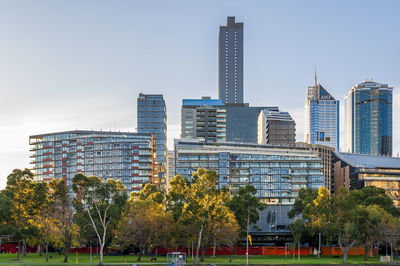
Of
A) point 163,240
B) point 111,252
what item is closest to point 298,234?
point 163,240

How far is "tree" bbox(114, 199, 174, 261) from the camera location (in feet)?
439

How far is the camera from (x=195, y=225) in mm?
123188

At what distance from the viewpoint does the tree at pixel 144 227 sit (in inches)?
5271

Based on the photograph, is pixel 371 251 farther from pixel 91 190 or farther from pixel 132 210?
pixel 91 190

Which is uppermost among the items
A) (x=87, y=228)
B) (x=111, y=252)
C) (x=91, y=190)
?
(x=91, y=190)

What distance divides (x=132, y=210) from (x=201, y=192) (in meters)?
22.0

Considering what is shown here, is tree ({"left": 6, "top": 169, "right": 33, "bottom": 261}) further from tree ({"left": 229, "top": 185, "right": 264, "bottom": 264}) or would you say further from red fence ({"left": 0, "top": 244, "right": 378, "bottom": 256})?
tree ({"left": 229, "top": 185, "right": 264, "bottom": 264})

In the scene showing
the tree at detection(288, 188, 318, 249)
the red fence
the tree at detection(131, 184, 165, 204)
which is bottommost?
the red fence

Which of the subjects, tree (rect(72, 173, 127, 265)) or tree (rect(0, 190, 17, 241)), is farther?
tree (rect(72, 173, 127, 265))

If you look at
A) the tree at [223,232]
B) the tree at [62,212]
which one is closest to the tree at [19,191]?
the tree at [62,212]

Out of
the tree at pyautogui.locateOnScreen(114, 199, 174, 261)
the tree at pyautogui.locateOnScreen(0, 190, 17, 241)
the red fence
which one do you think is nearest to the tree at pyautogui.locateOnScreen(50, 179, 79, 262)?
the tree at pyautogui.locateOnScreen(0, 190, 17, 241)

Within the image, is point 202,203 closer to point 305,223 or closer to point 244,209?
point 244,209

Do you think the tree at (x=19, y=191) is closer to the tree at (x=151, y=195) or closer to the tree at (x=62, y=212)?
the tree at (x=62, y=212)

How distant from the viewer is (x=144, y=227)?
5271 inches
